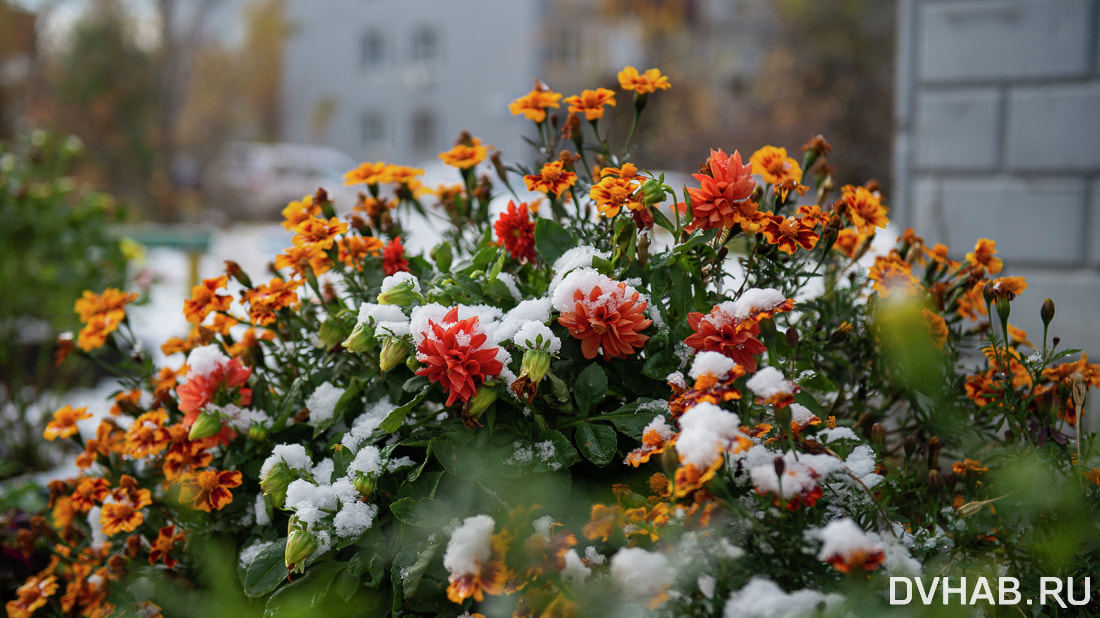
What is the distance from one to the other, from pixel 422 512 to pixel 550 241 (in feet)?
1.43

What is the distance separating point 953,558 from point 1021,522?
0.19 m

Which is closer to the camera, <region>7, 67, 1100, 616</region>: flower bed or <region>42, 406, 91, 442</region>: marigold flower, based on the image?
<region>7, 67, 1100, 616</region>: flower bed

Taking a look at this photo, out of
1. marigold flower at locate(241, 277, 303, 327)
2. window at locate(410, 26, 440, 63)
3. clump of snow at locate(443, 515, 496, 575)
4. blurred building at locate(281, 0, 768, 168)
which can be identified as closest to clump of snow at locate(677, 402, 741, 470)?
clump of snow at locate(443, 515, 496, 575)

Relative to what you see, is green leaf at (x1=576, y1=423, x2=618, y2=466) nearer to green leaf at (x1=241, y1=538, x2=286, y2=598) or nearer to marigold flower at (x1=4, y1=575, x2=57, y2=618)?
green leaf at (x1=241, y1=538, x2=286, y2=598)

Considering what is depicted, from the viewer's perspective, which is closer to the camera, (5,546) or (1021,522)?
(1021,522)

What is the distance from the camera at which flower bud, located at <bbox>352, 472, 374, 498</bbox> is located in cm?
102

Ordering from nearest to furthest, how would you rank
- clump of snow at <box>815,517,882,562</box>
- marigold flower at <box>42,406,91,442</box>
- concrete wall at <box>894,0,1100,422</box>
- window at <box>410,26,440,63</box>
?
clump of snow at <box>815,517,882,562</box> < marigold flower at <box>42,406,91,442</box> < concrete wall at <box>894,0,1100,422</box> < window at <box>410,26,440,63</box>

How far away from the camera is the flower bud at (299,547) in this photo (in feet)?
3.23

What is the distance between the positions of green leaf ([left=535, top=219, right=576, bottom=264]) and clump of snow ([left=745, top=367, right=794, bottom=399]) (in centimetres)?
41

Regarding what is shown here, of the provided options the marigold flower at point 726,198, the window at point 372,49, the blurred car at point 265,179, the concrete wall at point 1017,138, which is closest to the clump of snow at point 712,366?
the marigold flower at point 726,198

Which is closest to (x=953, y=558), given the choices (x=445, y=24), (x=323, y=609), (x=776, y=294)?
(x=776, y=294)

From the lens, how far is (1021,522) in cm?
110

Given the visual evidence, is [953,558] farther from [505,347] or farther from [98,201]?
[98,201]

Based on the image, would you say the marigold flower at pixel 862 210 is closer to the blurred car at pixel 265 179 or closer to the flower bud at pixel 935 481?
the flower bud at pixel 935 481
